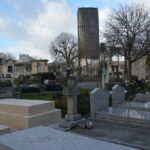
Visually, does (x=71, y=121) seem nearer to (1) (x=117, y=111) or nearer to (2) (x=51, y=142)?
(1) (x=117, y=111)

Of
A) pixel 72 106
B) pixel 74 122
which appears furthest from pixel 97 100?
pixel 74 122

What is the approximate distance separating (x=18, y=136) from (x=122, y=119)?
6.85m

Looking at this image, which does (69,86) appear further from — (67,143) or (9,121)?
(67,143)

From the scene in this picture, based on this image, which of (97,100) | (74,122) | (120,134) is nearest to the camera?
(120,134)

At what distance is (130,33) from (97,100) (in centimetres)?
2308

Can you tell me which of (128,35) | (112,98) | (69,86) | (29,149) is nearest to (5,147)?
(29,149)

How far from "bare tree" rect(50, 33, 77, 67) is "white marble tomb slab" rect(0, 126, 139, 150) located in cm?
6955

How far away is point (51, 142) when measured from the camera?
3.80 metres

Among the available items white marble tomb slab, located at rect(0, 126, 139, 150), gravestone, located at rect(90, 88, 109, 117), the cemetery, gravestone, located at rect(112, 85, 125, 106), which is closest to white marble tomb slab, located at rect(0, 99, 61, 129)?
the cemetery

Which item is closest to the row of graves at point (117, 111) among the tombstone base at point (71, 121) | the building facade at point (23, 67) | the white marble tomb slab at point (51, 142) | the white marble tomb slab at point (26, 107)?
the tombstone base at point (71, 121)

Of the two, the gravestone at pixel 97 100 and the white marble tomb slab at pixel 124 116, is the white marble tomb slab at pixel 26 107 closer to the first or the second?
the gravestone at pixel 97 100

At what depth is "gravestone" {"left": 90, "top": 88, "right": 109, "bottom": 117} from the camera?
11.7 metres

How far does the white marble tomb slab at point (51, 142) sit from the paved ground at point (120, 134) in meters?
3.85

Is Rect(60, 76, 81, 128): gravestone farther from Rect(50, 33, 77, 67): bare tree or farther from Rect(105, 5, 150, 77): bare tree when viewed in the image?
Rect(50, 33, 77, 67): bare tree
